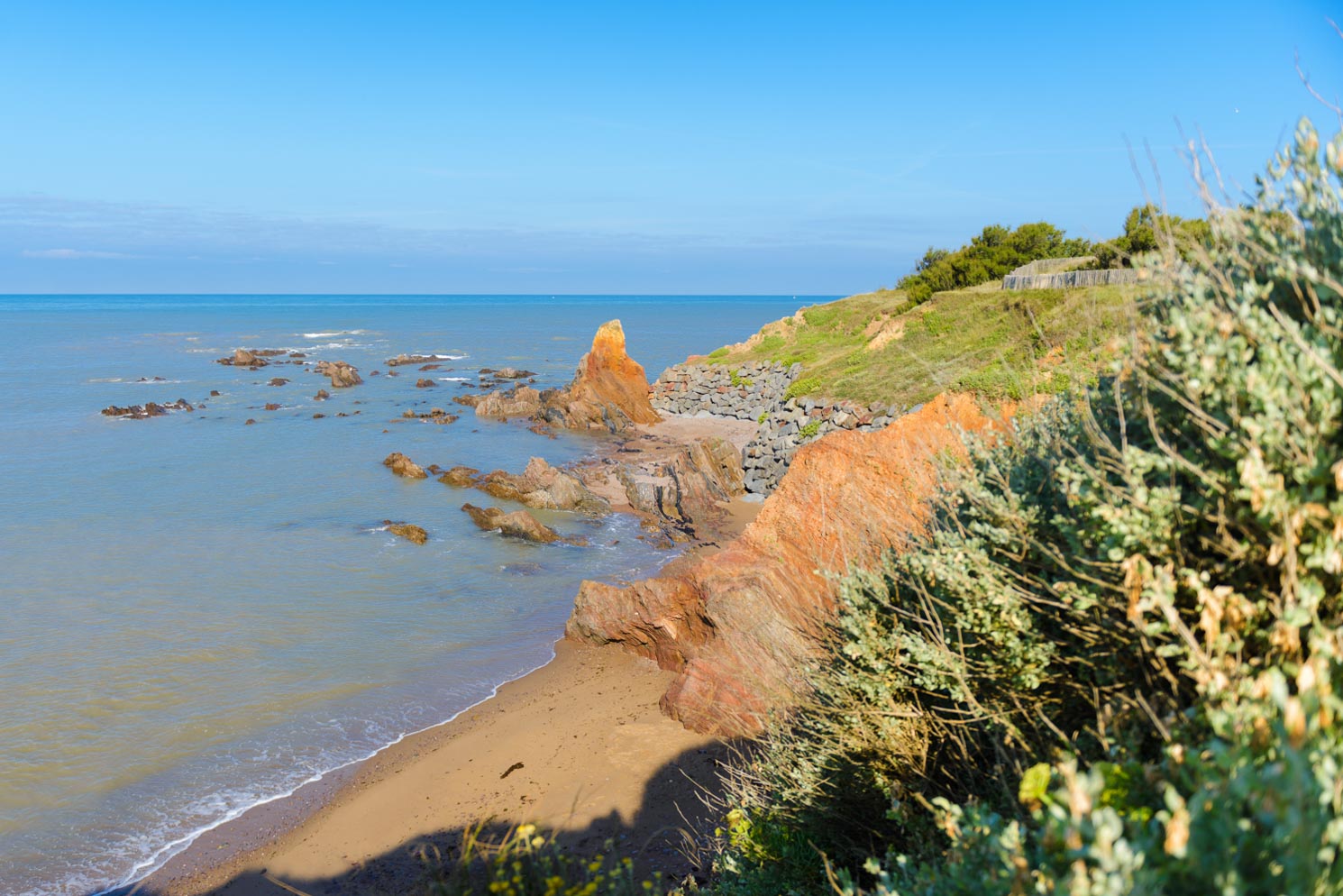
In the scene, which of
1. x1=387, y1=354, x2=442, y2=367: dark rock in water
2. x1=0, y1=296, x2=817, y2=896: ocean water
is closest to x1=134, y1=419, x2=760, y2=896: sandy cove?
x1=0, y1=296, x2=817, y2=896: ocean water

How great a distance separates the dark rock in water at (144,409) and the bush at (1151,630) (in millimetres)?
41918

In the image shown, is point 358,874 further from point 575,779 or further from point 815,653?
point 815,653

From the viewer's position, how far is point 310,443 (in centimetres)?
3266

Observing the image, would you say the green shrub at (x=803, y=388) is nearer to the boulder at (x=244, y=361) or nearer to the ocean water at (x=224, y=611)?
the ocean water at (x=224, y=611)

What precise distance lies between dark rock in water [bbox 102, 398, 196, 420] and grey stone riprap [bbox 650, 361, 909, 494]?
23267 mm

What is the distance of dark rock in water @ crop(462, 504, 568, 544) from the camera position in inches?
816

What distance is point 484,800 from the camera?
9562 mm

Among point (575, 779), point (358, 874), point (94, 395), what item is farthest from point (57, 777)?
point (94, 395)

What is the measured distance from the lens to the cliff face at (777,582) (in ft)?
25.5

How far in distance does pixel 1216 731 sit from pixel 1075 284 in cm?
2470

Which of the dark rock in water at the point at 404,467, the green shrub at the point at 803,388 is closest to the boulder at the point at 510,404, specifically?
the dark rock in water at the point at 404,467

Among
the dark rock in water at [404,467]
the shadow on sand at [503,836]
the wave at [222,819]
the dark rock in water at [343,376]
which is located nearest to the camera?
the shadow on sand at [503,836]

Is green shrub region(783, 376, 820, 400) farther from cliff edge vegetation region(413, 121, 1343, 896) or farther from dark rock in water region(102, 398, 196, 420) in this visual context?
dark rock in water region(102, 398, 196, 420)

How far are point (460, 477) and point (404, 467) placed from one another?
7.45 ft
